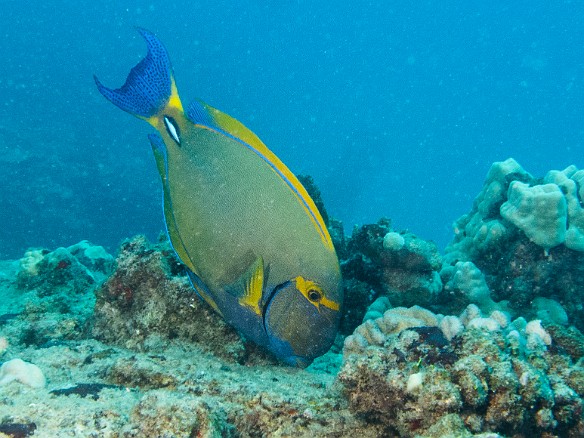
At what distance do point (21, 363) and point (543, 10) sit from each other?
163m

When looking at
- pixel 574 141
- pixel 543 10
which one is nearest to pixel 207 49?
pixel 574 141

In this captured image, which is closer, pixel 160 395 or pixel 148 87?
pixel 160 395

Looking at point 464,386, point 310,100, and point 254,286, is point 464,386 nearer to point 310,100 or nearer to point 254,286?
point 254,286

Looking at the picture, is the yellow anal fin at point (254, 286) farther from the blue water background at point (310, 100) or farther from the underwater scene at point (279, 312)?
the blue water background at point (310, 100)

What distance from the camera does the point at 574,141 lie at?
336ft

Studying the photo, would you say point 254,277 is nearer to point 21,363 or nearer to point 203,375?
point 203,375

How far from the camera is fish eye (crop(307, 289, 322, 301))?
74.9 inches

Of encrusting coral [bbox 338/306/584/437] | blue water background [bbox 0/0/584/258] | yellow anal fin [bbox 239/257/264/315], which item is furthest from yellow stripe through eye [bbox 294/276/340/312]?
blue water background [bbox 0/0/584/258]

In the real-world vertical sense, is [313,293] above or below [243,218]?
below

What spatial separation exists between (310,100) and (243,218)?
274ft

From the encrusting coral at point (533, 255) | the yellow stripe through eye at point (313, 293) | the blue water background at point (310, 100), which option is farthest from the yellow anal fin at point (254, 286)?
the blue water background at point (310, 100)

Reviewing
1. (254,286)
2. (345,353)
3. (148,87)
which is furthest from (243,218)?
(345,353)

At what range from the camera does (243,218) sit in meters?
1.92

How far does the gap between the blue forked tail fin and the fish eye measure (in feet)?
3.65
